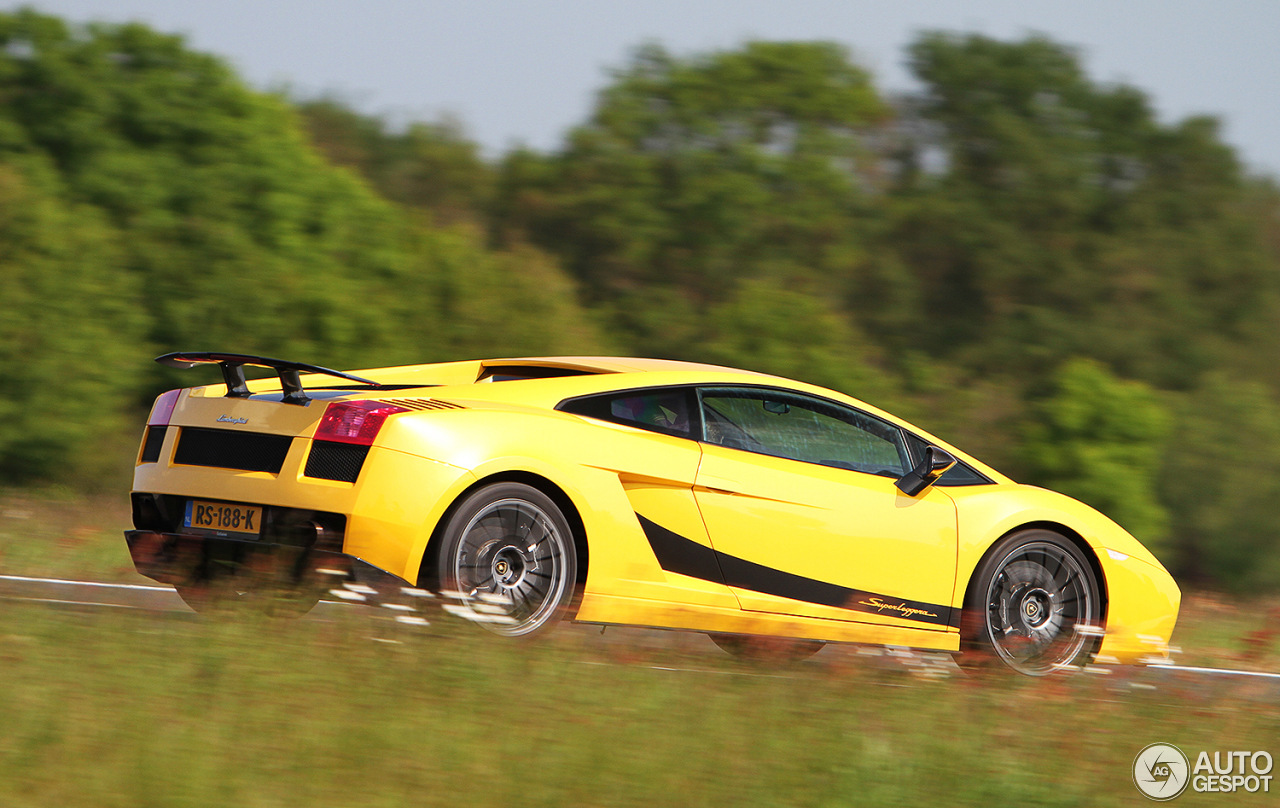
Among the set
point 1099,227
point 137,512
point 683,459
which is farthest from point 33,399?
point 1099,227

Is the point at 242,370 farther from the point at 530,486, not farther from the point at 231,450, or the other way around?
the point at 530,486

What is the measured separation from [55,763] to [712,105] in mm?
34801

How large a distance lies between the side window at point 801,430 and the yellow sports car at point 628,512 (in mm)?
11

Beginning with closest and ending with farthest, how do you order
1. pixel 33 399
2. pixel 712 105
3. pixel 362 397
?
pixel 362 397 < pixel 33 399 < pixel 712 105

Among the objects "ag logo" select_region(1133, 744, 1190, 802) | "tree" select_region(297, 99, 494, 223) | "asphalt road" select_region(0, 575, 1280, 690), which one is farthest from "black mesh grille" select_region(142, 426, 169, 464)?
"tree" select_region(297, 99, 494, 223)

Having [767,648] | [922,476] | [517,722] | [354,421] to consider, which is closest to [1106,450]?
[922,476]

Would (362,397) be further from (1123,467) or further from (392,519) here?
(1123,467)

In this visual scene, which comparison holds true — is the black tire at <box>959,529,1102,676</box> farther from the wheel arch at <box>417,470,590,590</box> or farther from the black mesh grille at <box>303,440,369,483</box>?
the black mesh grille at <box>303,440,369,483</box>

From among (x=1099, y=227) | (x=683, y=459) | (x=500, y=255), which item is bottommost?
(x=683, y=459)

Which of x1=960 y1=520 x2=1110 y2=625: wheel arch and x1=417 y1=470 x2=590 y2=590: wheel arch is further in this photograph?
x1=960 y1=520 x2=1110 y2=625: wheel arch

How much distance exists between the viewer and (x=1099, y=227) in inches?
1666

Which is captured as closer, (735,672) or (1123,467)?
(735,672)

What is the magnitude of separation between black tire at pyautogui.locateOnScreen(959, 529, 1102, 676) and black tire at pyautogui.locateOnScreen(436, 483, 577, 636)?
6.27 feet

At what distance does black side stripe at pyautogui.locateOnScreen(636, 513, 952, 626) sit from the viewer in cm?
542
